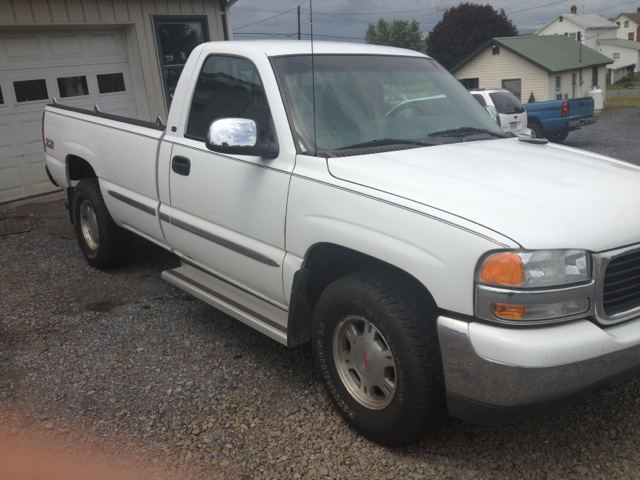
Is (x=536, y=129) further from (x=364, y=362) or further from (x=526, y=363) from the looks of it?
(x=526, y=363)

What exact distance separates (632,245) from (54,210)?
8115 millimetres

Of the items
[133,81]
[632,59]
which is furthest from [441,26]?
[133,81]

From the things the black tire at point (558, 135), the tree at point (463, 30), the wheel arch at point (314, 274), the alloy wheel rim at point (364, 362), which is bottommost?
the black tire at point (558, 135)

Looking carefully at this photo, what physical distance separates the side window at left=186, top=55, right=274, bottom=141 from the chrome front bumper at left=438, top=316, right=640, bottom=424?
1.63 meters

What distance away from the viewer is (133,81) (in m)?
10.8

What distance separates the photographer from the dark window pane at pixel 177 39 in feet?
36.6

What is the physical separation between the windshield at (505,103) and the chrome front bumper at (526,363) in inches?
522

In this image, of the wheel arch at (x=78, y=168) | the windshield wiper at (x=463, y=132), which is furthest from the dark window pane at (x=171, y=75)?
the windshield wiper at (x=463, y=132)

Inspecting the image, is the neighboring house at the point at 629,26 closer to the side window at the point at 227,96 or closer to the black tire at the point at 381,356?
the side window at the point at 227,96

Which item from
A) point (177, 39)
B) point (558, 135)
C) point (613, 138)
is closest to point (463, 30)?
point (613, 138)

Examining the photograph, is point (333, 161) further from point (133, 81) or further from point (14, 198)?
point (133, 81)

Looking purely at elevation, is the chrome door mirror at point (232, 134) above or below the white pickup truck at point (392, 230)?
above

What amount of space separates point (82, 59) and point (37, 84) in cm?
91

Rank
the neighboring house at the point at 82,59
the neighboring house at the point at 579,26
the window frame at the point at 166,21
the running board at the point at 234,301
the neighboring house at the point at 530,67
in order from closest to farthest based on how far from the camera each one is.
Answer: the running board at the point at 234,301, the neighboring house at the point at 82,59, the window frame at the point at 166,21, the neighboring house at the point at 530,67, the neighboring house at the point at 579,26
